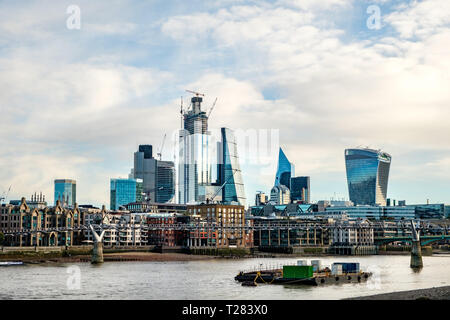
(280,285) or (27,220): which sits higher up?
(27,220)

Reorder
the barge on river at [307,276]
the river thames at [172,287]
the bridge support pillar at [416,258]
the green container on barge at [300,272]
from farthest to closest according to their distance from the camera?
the bridge support pillar at [416,258] < the green container on barge at [300,272] < the barge on river at [307,276] < the river thames at [172,287]

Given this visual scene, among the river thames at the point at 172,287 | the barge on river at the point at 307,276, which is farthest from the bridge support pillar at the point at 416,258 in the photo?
the barge on river at the point at 307,276

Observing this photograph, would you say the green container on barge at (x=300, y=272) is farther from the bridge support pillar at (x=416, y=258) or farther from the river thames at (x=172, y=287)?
the bridge support pillar at (x=416, y=258)

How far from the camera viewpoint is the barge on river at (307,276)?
8070 centimetres

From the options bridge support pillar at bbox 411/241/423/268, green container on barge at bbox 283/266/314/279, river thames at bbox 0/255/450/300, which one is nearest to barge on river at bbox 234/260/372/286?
green container on barge at bbox 283/266/314/279

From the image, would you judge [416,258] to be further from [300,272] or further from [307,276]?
[300,272]

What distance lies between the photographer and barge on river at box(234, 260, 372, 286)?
3177 inches

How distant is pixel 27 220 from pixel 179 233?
47.3 m

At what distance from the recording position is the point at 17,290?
71.1 m

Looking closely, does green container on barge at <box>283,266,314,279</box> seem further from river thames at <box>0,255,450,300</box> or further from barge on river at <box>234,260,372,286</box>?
river thames at <box>0,255,450,300</box>
